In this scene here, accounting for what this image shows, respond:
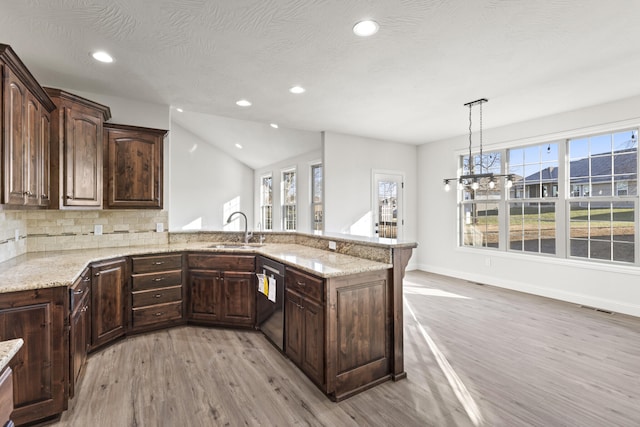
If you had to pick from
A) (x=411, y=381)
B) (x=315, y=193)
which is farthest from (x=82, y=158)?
(x=315, y=193)

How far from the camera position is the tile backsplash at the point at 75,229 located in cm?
287

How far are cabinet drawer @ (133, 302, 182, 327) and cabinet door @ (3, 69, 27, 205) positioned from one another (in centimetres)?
156

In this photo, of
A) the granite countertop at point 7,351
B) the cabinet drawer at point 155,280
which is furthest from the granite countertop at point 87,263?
the granite countertop at point 7,351

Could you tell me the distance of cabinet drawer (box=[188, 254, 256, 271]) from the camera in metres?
3.37

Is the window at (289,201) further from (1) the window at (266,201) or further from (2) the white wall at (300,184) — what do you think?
(1) the window at (266,201)

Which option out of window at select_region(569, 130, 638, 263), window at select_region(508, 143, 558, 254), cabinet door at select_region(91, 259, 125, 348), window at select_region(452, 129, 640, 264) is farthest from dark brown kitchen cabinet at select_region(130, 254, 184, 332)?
window at select_region(569, 130, 638, 263)

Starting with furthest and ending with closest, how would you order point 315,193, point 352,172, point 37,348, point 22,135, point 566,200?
point 315,193 → point 352,172 → point 566,200 → point 22,135 → point 37,348

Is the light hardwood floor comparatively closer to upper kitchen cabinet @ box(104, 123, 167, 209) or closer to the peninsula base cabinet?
the peninsula base cabinet

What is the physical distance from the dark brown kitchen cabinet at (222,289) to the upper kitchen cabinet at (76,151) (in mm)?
1214

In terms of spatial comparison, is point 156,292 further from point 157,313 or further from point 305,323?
point 305,323

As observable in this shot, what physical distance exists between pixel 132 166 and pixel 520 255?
18.9 feet

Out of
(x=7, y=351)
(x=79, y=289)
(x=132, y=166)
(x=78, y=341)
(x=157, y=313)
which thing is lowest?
(x=157, y=313)

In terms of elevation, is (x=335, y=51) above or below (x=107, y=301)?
above

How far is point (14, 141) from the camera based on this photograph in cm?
209
